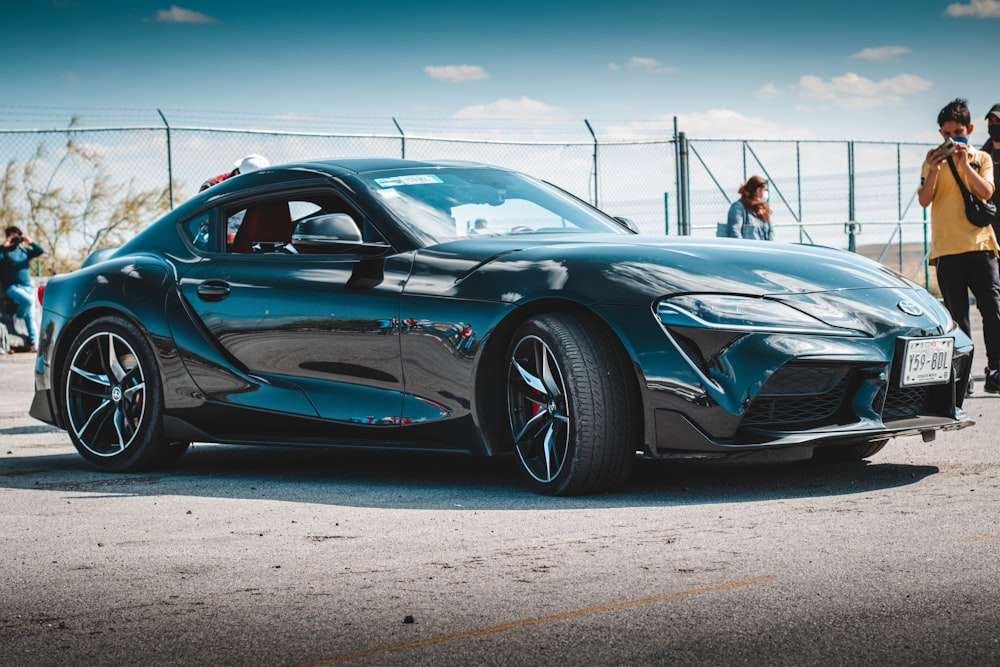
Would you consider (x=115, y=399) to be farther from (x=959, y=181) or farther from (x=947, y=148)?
(x=959, y=181)

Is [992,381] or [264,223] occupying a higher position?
[264,223]

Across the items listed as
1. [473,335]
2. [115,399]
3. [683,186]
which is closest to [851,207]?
[683,186]

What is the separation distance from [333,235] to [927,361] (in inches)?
92.7

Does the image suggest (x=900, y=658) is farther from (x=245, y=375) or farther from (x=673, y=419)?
(x=245, y=375)

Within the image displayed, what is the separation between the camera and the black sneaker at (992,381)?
901 centimetres

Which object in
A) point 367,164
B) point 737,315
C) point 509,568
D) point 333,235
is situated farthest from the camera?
point 367,164

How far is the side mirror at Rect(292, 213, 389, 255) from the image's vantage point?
561 cm

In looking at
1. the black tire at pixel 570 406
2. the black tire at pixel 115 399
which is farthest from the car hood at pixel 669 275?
the black tire at pixel 115 399

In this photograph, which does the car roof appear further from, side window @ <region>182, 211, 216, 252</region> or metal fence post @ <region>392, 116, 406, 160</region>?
metal fence post @ <region>392, 116, 406, 160</region>

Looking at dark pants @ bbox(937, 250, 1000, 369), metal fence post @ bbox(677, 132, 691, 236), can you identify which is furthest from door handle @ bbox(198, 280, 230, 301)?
metal fence post @ bbox(677, 132, 691, 236)

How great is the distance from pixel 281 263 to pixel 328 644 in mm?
2967

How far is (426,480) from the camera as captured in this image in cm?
589

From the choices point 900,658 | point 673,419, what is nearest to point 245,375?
point 673,419

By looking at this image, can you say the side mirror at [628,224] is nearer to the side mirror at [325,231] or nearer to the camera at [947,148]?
the side mirror at [325,231]
